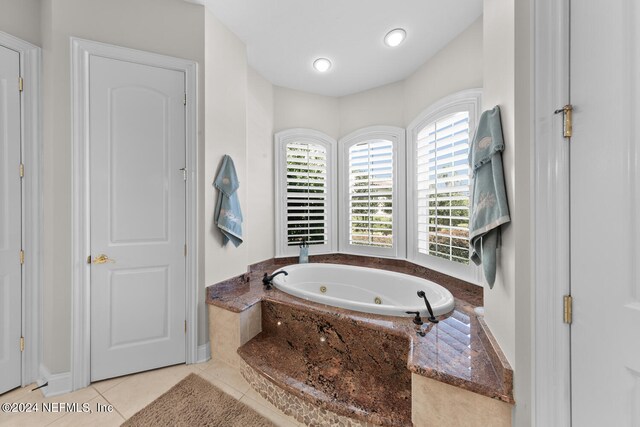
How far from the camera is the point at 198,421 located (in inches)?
56.6

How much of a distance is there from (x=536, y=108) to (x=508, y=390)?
3.64 ft

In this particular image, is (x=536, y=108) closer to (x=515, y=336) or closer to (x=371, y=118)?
(x=515, y=336)

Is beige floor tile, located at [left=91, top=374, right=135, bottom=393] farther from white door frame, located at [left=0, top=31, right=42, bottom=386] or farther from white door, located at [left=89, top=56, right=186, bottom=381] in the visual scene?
white door frame, located at [left=0, top=31, right=42, bottom=386]

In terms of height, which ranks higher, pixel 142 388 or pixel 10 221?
pixel 10 221

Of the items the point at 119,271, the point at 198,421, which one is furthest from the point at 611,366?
the point at 119,271

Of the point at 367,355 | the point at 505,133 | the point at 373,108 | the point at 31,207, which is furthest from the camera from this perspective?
the point at 373,108

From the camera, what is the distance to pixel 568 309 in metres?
0.86

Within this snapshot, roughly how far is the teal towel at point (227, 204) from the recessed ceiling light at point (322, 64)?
1405 millimetres

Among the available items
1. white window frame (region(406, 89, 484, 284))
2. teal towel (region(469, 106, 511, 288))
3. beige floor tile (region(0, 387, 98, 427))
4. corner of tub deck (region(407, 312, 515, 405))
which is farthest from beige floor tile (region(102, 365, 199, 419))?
white window frame (region(406, 89, 484, 284))

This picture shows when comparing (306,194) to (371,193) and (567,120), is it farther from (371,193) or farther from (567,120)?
(567,120)

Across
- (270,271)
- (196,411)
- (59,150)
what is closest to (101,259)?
(59,150)

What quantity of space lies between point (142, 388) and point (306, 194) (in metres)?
2.29

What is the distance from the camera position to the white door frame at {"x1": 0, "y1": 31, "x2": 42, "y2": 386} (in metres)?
1.68

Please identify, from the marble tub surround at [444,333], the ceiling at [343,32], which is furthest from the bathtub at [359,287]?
the ceiling at [343,32]
